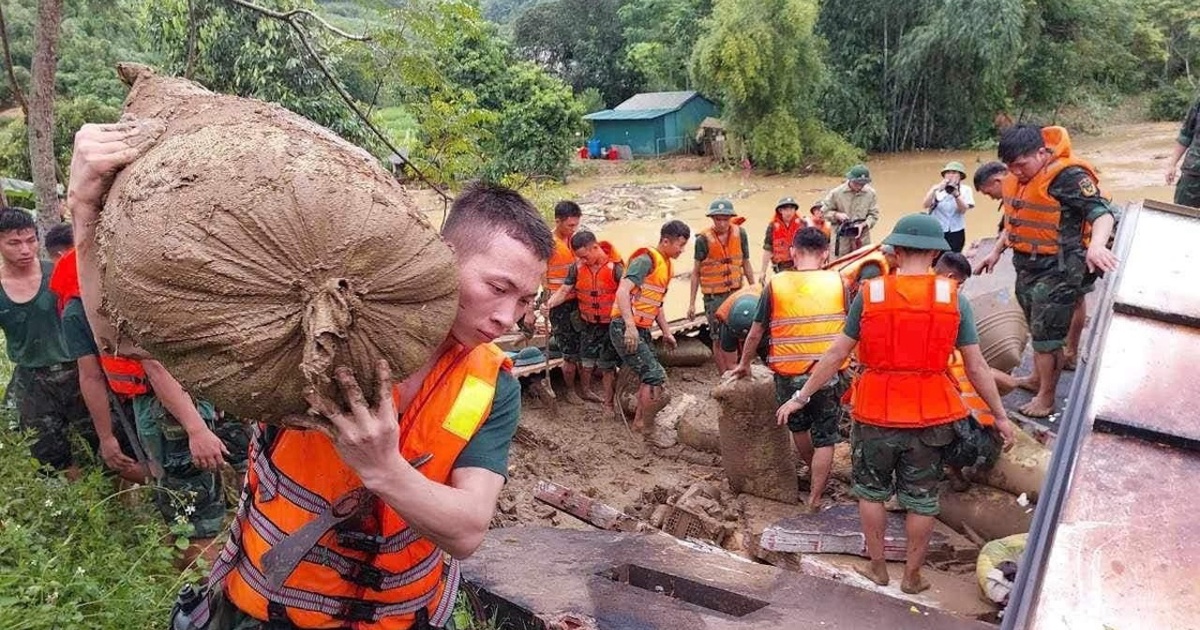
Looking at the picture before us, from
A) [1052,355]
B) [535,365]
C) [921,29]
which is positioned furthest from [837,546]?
[921,29]

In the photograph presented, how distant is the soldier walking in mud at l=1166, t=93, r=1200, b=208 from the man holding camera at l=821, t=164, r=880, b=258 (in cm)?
310

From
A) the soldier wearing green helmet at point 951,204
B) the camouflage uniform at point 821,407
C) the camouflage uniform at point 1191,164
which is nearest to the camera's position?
the camouflage uniform at point 821,407

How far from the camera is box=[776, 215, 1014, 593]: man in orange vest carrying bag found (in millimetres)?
3967

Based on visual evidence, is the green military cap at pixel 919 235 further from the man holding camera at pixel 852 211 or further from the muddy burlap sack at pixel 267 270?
the man holding camera at pixel 852 211

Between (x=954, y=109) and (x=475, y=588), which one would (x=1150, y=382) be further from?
(x=954, y=109)

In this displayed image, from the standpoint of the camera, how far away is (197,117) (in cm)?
153

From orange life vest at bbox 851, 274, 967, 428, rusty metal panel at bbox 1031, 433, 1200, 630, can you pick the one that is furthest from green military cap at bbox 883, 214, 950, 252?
rusty metal panel at bbox 1031, 433, 1200, 630

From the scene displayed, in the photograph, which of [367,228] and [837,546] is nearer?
[367,228]

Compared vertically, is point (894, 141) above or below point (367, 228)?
below

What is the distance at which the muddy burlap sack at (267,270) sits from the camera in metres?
1.19

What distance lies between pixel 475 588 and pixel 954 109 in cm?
2893

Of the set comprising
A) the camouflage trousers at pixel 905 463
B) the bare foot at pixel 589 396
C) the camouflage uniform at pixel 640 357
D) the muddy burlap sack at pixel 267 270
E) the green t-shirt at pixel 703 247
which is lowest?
the bare foot at pixel 589 396

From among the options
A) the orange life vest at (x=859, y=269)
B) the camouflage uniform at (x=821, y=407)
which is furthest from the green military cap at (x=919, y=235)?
the orange life vest at (x=859, y=269)

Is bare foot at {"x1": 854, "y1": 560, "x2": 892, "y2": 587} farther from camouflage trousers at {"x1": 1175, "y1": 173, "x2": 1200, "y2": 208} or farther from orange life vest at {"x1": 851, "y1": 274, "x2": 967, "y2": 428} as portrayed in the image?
camouflage trousers at {"x1": 1175, "y1": 173, "x2": 1200, "y2": 208}
